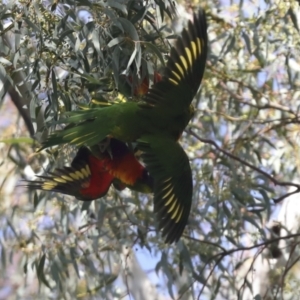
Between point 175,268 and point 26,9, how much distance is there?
6.89 feet

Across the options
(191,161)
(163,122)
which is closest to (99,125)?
(163,122)

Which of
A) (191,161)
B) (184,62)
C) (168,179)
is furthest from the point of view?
(191,161)

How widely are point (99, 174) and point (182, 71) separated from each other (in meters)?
0.37

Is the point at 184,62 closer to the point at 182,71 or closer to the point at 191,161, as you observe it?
the point at 182,71

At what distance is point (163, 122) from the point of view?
6.44 feet

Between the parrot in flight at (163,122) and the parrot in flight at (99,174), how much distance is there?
51mm

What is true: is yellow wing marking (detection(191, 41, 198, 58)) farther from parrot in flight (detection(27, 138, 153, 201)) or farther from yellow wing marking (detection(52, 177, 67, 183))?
yellow wing marking (detection(52, 177, 67, 183))

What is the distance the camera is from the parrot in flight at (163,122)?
1.90 metres

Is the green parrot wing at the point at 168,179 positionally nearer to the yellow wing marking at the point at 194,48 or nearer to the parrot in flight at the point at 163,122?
the parrot in flight at the point at 163,122

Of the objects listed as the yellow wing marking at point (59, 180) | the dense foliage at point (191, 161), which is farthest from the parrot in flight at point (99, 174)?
the dense foliage at point (191, 161)

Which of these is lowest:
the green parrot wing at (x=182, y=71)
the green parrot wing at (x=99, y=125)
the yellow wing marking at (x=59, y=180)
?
the yellow wing marking at (x=59, y=180)

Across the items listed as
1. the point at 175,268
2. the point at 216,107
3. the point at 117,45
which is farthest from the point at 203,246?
the point at 117,45

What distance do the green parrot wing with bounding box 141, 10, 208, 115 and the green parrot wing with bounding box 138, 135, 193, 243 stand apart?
0.30 ft

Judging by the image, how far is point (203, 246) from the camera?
135 inches
